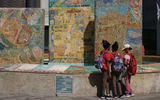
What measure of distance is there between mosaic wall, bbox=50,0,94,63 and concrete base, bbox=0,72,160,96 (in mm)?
3016

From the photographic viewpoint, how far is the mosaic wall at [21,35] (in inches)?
328

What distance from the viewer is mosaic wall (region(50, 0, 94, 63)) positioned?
8.92 meters

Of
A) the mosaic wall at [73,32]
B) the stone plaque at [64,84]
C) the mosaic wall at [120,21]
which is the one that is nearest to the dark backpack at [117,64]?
the stone plaque at [64,84]

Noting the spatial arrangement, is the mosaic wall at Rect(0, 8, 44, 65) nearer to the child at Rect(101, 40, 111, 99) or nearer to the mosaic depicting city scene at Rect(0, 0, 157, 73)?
the mosaic depicting city scene at Rect(0, 0, 157, 73)

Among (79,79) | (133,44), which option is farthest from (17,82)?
(133,44)

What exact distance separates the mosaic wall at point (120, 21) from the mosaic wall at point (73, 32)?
1.07 metres

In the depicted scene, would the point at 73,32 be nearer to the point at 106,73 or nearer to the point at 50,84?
the point at 50,84

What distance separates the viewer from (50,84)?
603 centimetres

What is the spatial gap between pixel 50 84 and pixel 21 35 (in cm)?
350

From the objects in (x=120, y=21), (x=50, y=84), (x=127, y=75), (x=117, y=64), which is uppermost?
(x=120, y=21)

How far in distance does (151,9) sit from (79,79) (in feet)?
86.4

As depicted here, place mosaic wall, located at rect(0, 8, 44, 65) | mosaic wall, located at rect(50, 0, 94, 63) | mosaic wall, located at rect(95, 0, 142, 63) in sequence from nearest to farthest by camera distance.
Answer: mosaic wall, located at rect(95, 0, 142, 63) → mosaic wall, located at rect(0, 8, 44, 65) → mosaic wall, located at rect(50, 0, 94, 63)

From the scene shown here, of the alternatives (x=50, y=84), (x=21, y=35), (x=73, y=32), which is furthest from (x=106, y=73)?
(x=21, y=35)

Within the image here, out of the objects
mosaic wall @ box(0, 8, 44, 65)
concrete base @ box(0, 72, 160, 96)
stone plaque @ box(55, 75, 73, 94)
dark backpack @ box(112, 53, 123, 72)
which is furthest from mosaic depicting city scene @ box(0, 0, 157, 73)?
dark backpack @ box(112, 53, 123, 72)
